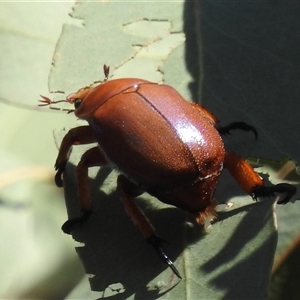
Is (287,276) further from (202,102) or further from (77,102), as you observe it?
(77,102)

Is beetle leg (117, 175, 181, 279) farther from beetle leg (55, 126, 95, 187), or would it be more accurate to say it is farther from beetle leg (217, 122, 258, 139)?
beetle leg (217, 122, 258, 139)

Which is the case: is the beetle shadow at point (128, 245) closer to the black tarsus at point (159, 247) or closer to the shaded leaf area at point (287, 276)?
the black tarsus at point (159, 247)

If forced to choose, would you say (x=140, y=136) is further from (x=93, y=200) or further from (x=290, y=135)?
(x=290, y=135)

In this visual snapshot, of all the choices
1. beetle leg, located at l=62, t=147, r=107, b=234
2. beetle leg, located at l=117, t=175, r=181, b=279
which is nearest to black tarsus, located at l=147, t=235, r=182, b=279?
beetle leg, located at l=117, t=175, r=181, b=279

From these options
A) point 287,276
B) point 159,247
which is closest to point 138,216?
point 159,247

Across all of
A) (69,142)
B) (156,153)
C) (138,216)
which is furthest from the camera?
(69,142)

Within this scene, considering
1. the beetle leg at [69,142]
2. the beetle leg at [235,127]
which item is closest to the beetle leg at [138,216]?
the beetle leg at [69,142]

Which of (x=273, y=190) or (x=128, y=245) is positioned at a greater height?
(x=273, y=190)
